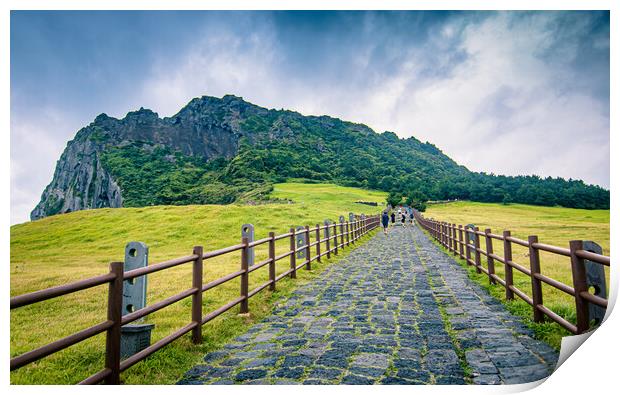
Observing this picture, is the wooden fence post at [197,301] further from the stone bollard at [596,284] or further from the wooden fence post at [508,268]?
the wooden fence post at [508,268]

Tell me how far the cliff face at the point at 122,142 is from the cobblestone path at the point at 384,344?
4426 inches

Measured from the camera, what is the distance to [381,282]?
8273 millimetres

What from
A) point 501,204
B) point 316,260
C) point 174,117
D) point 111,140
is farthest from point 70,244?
point 174,117

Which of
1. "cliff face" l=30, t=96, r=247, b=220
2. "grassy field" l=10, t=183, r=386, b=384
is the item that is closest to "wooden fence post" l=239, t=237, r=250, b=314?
"grassy field" l=10, t=183, r=386, b=384

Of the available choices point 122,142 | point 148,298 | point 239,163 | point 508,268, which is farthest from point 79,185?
point 508,268

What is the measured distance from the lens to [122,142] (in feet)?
477

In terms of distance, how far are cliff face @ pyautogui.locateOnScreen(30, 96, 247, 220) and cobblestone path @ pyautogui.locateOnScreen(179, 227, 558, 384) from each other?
112425mm

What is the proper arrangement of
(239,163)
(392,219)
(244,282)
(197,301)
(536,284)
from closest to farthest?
(197,301), (536,284), (244,282), (392,219), (239,163)

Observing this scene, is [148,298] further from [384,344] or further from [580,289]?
[580,289]

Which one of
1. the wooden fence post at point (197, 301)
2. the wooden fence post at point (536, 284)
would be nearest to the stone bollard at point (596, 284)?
the wooden fence post at point (536, 284)

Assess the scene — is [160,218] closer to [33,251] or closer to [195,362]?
[33,251]

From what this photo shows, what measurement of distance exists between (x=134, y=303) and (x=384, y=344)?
8.88ft

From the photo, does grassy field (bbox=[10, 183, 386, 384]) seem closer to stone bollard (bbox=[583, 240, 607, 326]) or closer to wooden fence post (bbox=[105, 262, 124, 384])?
wooden fence post (bbox=[105, 262, 124, 384])
